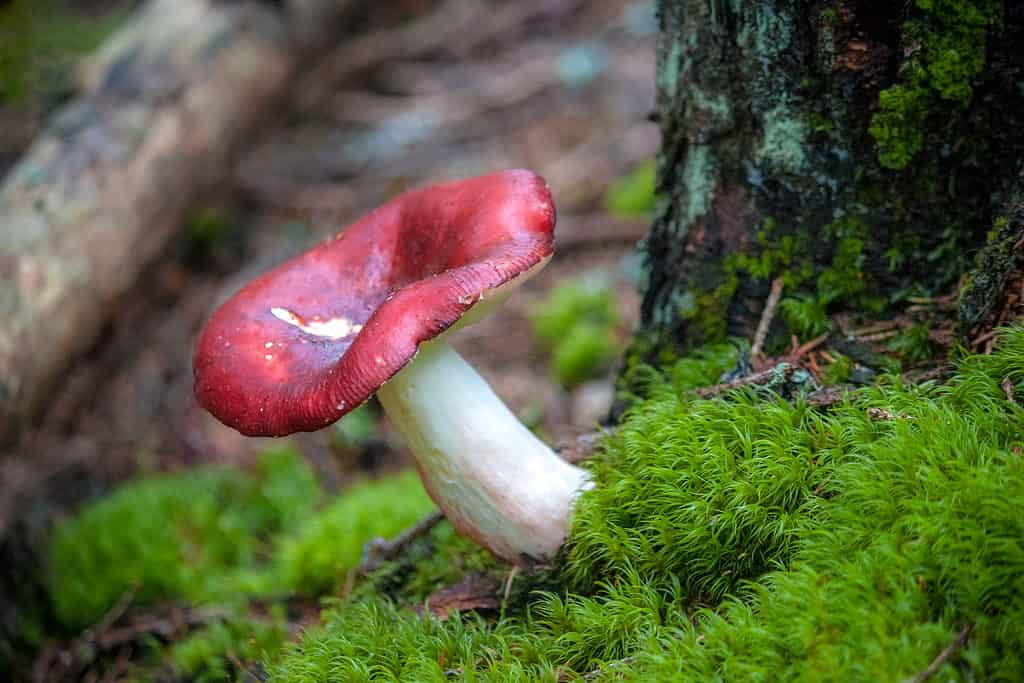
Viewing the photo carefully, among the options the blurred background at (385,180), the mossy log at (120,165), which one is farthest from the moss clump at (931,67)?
the mossy log at (120,165)

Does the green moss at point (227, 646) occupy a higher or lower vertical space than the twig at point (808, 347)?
lower

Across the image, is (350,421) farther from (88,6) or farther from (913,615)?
(88,6)

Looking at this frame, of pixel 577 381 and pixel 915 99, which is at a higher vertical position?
pixel 915 99

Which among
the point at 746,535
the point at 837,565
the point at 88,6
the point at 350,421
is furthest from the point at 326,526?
the point at 88,6

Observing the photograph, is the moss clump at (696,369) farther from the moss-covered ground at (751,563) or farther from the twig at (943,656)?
the twig at (943,656)

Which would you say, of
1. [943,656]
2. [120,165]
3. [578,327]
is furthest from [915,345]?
[120,165]

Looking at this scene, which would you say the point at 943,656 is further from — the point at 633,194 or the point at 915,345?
the point at 633,194
